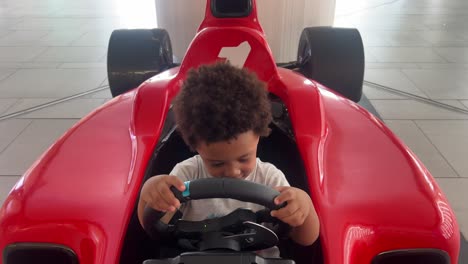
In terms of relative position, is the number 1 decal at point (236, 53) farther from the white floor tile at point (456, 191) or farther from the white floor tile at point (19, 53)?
the white floor tile at point (19, 53)

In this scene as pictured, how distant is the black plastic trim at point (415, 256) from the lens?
3.02 ft

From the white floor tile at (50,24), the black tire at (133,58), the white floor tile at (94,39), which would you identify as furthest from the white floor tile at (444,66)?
the white floor tile at (50,24)

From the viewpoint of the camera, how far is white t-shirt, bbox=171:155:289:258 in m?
0.90

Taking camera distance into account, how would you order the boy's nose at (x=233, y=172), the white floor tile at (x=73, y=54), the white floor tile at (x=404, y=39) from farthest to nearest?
the white floor tile at (x=404, y=39), the white floor tile at (x=73, y=54), the boy's nose at (x=233, y=172)

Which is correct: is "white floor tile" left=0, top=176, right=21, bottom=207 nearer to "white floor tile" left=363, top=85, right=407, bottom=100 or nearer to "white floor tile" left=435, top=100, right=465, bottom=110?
"white floor tile" left=363, top=85, right=407, bottom=100

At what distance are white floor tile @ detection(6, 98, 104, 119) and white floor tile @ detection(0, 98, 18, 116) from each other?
0.03m

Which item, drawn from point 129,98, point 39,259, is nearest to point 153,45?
point 129,98

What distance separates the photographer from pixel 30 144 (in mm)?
2035

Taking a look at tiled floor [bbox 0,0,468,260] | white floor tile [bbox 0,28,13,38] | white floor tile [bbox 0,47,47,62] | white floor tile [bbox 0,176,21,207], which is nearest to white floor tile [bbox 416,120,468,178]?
tiled floor [bbox 0,0,468,260]

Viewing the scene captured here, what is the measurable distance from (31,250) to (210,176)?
0.38 metres

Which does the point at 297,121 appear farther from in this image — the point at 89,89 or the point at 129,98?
the point at 89,89

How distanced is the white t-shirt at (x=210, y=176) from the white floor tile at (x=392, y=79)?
1.81 m

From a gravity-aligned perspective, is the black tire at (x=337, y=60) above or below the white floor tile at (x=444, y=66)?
above

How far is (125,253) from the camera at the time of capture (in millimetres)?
1004
